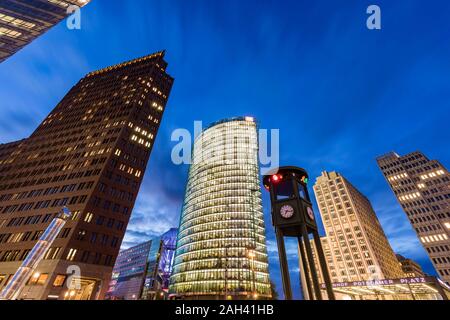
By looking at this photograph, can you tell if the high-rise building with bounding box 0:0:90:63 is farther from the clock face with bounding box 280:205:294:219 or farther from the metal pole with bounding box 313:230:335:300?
the metal pole with bounding box 313:230:335:300

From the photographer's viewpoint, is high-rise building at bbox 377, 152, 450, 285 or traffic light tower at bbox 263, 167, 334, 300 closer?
traffic light tower at bbox 263, 167, 334, 300

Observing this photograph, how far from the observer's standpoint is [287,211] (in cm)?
1441

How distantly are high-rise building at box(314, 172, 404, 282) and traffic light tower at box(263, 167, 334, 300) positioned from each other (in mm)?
115988

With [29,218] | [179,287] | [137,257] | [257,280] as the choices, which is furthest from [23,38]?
[137,257]

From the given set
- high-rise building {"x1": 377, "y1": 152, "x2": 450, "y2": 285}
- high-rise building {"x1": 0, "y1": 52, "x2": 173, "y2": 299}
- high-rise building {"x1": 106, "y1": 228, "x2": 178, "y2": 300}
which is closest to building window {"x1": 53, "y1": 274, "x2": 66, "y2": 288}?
high-rise building {"x1": 0, "y1": 52, "x2": 173, "y2": 299}

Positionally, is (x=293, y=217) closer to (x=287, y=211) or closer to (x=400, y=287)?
(x=287, y=211)

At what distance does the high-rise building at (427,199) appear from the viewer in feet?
261

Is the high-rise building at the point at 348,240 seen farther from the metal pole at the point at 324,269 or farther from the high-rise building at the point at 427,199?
the metal pole at the point at 324,269

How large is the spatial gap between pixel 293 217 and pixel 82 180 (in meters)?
58.1

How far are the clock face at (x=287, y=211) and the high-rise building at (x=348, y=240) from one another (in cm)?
11763

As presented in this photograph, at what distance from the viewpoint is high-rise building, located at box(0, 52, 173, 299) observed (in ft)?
148

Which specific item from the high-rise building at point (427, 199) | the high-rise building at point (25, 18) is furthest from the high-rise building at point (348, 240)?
the high-rise building at point (25, 18)

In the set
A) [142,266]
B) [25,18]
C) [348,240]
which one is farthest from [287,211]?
[142,266]
